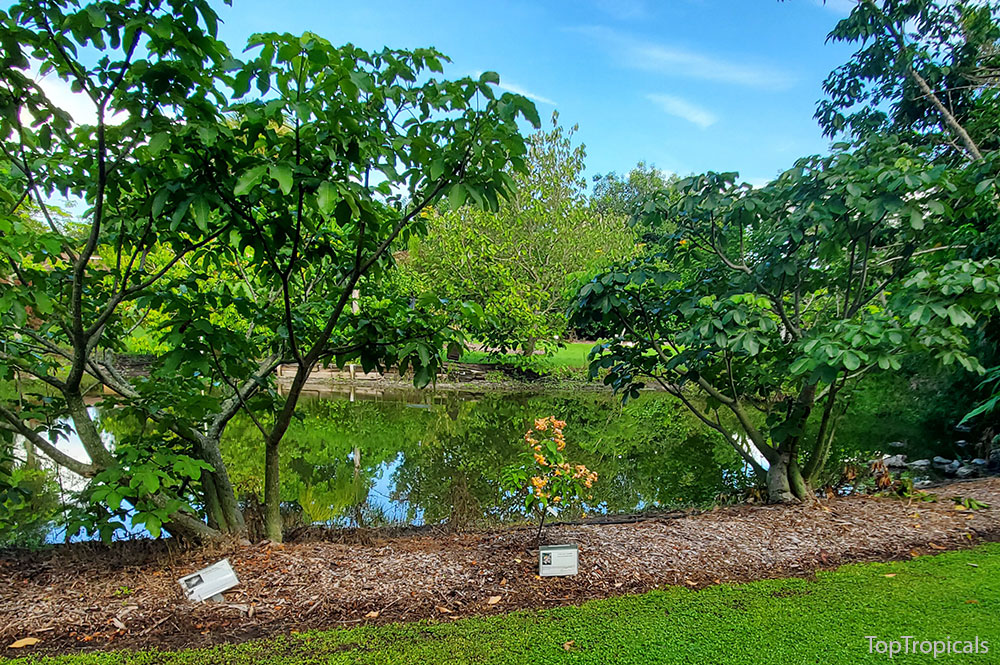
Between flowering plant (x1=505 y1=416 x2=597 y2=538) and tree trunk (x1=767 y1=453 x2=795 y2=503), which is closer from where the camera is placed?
flowering plant (x1=505 y1=416 x2=597 y2=538)

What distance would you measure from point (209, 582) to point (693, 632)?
2.12 meters

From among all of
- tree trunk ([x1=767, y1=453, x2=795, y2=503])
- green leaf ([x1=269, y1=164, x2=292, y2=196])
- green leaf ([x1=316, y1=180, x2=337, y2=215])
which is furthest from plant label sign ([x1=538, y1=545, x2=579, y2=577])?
tree trunk ([x1=767, y1=453, x2=795, y2=503])

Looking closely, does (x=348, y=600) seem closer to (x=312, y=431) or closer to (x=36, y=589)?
(x=36, y=589)

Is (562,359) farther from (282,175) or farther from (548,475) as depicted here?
(282,175)

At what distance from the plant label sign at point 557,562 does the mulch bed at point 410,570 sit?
0.13 ft

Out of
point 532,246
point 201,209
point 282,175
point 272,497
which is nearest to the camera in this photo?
point 282,175

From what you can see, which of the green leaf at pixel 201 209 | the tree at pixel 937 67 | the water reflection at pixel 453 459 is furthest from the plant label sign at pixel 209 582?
the tree at pixel 937 67

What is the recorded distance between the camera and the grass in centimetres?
205

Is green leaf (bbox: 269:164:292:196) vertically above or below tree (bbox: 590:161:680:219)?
below

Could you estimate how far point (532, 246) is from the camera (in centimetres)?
1584

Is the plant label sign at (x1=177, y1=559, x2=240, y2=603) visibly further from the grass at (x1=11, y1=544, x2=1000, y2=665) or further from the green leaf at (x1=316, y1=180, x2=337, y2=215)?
the green leaf at (x1=316, y1=180, x2=337, y2=215)

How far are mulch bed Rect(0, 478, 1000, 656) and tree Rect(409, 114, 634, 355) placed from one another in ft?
31.9

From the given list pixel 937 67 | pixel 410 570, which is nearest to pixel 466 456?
pixel 410 570

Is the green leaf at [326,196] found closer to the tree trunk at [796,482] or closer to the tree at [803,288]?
the tree at [803,288]
